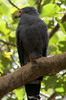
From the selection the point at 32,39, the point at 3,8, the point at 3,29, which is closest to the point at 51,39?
the point at 32,39

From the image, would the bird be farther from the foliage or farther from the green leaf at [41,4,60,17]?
the green leaf at [41,4,60,17]

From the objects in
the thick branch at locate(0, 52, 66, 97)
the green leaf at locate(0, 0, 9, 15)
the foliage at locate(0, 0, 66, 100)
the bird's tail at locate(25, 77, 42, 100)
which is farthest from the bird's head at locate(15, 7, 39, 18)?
the thick branch at locate(0, 52, 66, 97)

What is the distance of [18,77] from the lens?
1.72 metres

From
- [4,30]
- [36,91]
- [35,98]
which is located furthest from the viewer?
[4,30]

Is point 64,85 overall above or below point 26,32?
below

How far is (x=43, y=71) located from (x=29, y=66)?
12cm

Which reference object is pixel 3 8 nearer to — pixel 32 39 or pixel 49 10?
pixel 32 39

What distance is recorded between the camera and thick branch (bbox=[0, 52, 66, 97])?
5.57 feet

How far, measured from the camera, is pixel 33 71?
5.78 feet

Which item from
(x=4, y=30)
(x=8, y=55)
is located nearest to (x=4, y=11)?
(x=4, y=30)

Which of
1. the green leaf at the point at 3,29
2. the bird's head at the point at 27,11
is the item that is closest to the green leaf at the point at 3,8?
the green leaf at the point at 3,29

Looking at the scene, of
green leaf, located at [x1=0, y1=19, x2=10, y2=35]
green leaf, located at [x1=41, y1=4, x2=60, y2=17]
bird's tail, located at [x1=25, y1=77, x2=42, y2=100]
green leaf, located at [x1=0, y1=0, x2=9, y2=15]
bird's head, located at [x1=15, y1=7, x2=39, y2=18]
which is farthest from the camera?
bird's head, located at [x1=15, y1=7, x2=39, y2=18]

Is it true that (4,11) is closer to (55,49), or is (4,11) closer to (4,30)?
(4,30)

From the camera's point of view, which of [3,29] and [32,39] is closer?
[32,39]
